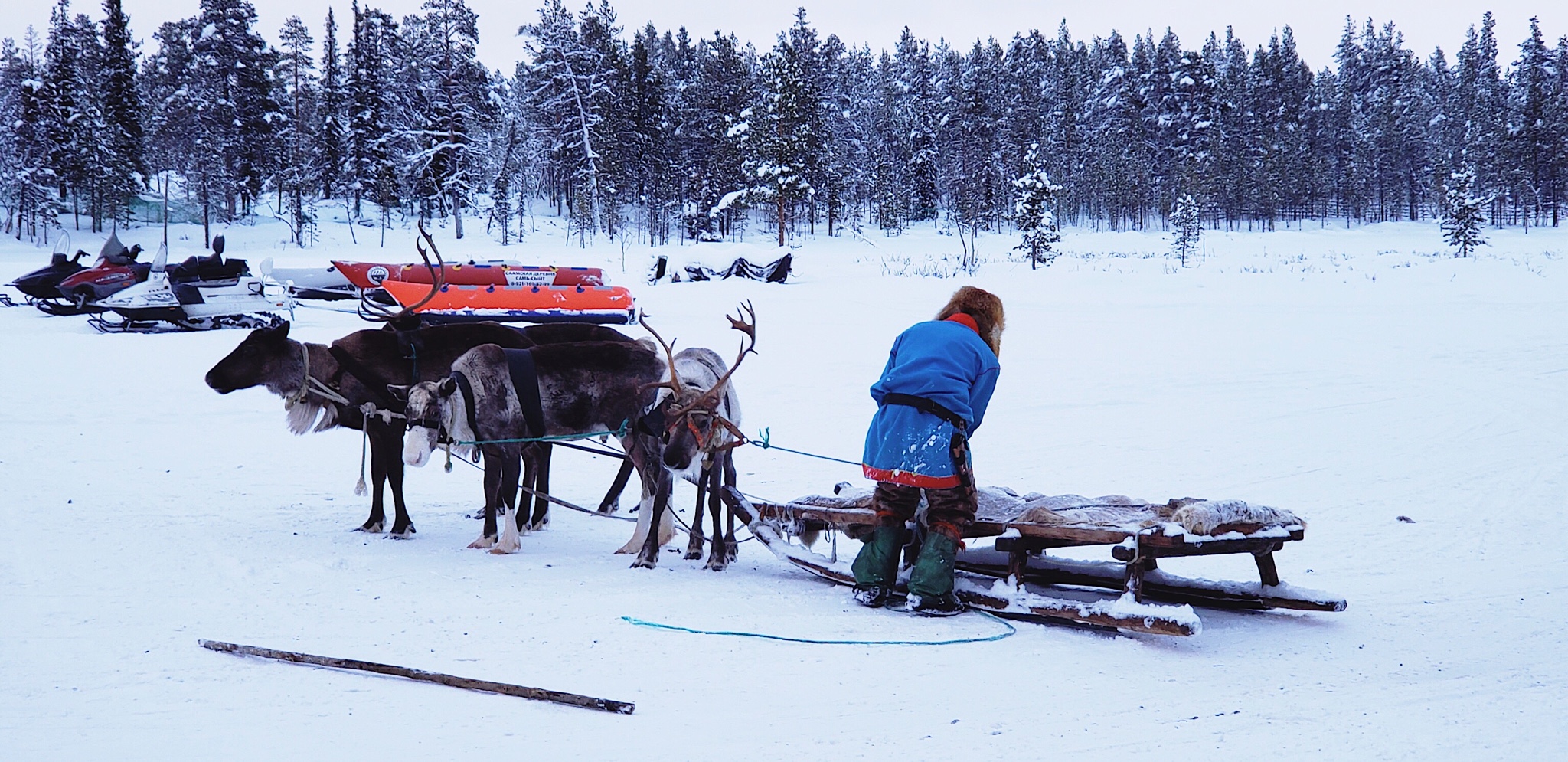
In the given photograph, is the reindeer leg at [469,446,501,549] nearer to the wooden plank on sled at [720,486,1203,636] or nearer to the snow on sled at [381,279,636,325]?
the wooden plank on sled at [720,486,1203,636]

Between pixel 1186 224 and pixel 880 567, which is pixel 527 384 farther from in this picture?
Answer: pixel 1186 224

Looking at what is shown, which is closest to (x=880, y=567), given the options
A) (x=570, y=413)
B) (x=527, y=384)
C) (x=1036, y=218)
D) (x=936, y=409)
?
(x=936, y=409)

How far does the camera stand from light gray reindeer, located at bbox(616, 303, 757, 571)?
264 inches

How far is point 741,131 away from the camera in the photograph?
51.0 meters

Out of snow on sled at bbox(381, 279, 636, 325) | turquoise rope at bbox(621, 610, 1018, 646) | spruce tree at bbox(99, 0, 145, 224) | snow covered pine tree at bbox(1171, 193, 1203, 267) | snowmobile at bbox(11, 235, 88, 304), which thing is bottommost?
turquoise rope at bbox(621, 610, 1018, 646)

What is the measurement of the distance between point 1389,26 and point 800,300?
89926 mm

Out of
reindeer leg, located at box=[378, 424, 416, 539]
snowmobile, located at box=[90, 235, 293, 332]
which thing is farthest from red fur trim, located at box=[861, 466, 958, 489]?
snowmobile, located at box=[90, 235, 293, 332]

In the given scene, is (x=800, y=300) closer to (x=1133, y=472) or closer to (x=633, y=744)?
(x=1133, y=472)

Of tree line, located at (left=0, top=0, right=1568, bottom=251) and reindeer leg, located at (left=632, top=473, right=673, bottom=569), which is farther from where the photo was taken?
tree line, located at (left=0, top=0, right=1568, bottom=251)

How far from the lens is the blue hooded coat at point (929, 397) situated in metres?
5.38

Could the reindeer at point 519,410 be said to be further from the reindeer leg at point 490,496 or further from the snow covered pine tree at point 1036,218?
the snow covered pine tree at point 1036,218

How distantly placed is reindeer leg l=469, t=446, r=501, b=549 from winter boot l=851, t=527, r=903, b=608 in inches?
111

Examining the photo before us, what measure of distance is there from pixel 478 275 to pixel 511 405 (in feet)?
48.6

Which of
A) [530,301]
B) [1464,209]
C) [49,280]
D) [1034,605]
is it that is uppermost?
[1464,209]
